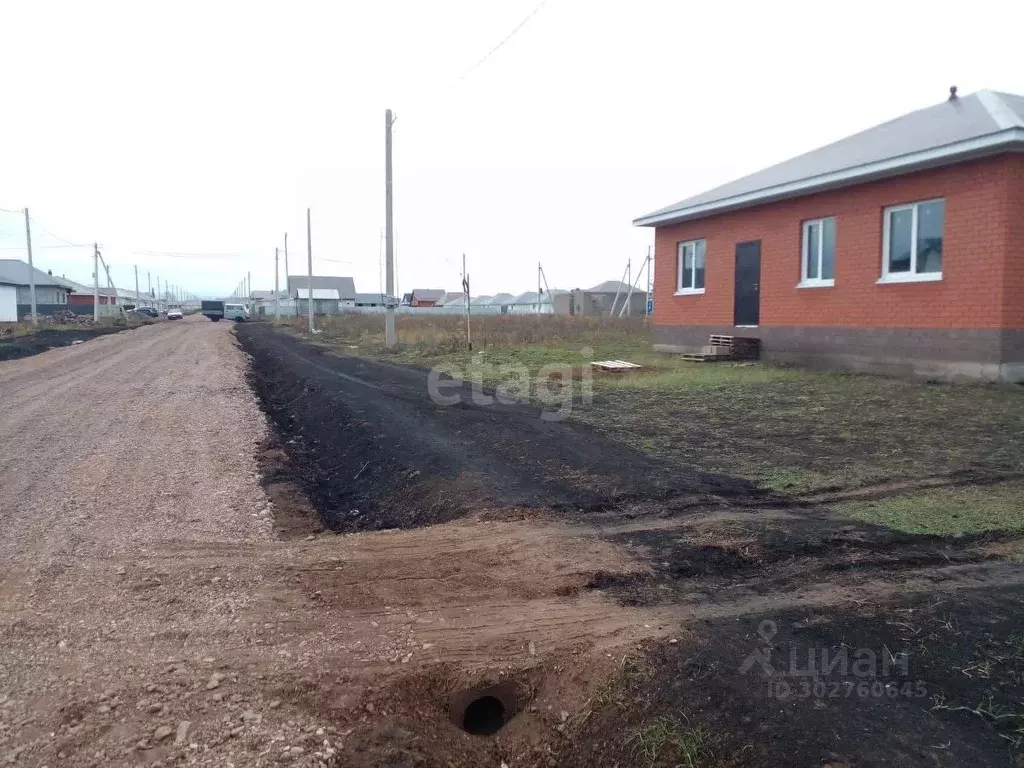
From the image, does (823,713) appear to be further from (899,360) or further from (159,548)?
(899,360)

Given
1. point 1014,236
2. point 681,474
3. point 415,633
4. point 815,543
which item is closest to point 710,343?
point 1014,236

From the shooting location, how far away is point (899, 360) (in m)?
13.6

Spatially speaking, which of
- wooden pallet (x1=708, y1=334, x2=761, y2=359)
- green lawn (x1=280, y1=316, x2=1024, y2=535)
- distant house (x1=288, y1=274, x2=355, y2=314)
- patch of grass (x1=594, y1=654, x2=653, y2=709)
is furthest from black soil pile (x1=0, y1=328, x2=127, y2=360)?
distant house (x1=288, y1=274, x2=355, y2=314)

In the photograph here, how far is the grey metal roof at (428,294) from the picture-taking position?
427 ft

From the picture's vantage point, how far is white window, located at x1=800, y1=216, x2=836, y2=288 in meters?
15.3

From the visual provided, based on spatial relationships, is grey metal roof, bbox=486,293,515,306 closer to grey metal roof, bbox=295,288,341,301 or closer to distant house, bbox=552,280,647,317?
grey metal roof, bbox=295,288,341,301

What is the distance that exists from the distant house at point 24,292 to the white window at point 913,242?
6277 centimetres

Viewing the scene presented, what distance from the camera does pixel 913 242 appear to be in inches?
531

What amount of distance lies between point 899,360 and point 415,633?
39.3 ft

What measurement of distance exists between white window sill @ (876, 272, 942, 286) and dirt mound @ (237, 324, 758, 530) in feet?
23.0

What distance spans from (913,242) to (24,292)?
76.6m

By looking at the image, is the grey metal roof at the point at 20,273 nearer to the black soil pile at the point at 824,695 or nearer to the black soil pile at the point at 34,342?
the black soil pile at the point at 34,342

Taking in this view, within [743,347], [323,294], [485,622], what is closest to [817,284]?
[743,347]

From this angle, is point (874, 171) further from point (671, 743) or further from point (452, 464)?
point (671, 743)
